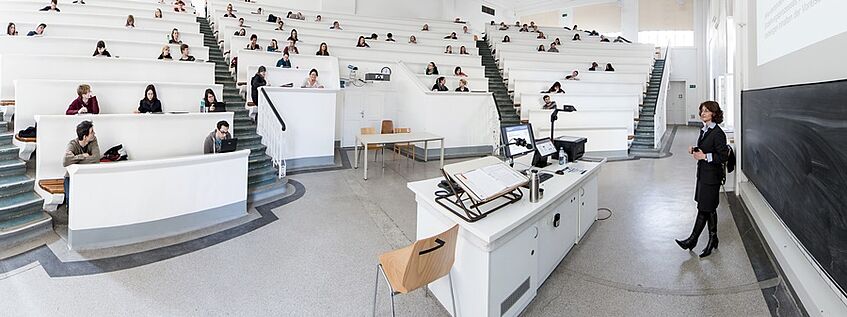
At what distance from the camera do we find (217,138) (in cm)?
505

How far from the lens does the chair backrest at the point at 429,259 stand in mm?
2041

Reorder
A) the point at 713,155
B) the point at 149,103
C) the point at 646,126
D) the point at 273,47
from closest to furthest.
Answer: the point at 713,155 → the point at 149,103 → the point at 273,47 → the point at 646,126

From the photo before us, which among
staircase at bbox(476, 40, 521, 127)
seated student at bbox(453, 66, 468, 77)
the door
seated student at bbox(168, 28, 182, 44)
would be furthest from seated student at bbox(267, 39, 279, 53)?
the door

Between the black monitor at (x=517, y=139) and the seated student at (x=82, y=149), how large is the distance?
163 inches

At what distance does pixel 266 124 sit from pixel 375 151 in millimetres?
3300

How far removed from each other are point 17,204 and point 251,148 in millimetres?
2828

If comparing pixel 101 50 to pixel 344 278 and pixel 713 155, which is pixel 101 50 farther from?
pixel 713 155

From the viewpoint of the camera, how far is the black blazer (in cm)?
324

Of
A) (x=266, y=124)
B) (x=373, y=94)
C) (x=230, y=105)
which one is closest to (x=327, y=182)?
(x=266, y=124)

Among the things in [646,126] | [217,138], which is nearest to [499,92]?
[646,126]

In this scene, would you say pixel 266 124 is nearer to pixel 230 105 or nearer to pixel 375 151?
pixel 230 105

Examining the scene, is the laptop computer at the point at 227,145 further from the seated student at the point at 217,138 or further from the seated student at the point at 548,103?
the seated student at the point at 548,103

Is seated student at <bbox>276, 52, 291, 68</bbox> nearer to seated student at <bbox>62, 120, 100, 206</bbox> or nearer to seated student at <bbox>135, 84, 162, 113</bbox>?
seated student at <bbox>135, 84, 162, 113</bbox>

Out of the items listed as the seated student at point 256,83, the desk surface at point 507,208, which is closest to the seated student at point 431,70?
the seated student at point 256,83
